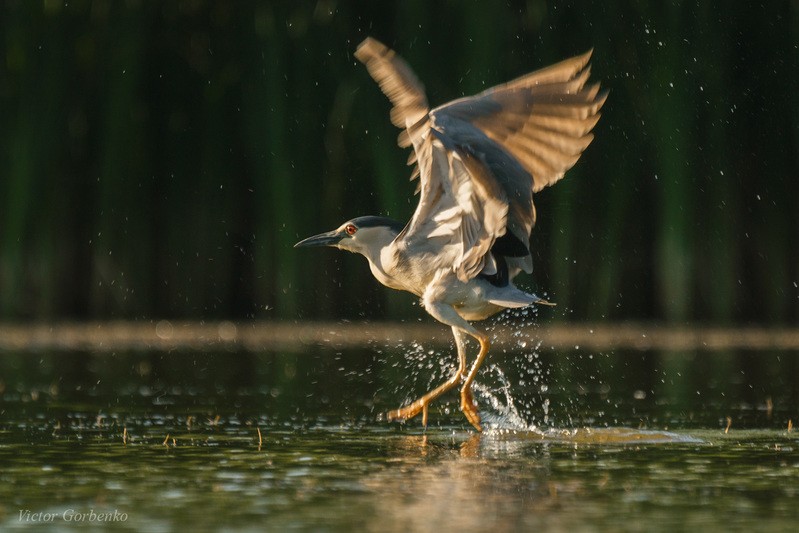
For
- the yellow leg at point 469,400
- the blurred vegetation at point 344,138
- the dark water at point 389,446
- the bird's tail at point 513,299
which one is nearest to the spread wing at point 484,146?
the bird's tail at point 513,299

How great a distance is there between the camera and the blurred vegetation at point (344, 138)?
11.2 meters

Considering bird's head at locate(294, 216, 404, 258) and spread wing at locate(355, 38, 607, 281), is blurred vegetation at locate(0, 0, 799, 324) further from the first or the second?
spread wing at locate(355, 38, 607, 281)

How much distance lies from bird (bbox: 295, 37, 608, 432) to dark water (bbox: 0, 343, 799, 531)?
637 mm

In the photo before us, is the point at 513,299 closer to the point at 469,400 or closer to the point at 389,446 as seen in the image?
the point at 469,400

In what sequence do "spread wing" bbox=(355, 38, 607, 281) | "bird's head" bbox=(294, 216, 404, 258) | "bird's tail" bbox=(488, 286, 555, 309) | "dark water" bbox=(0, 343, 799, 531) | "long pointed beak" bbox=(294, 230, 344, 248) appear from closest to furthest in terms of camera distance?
"dark water" bbox=(0, 343, 799, 531) < "spread wing" bbox=(355, 38, 607, 281) < "bird's tail" bbox=(488, 286, 555, 309) < "bird's head" bbox=(294, 216, 404, 258) < "long pointed beak" bbox=(294, 230, 344, 248)

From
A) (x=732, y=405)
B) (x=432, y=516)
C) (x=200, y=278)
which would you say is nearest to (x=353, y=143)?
(x=200, y=278)

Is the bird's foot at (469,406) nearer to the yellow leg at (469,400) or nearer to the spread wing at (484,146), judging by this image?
the yellow leg at (469,400)

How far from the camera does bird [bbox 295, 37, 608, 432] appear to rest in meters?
6.61

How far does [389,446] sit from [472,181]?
1250 millimetres

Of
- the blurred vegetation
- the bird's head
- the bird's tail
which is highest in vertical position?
the blurred vegetation

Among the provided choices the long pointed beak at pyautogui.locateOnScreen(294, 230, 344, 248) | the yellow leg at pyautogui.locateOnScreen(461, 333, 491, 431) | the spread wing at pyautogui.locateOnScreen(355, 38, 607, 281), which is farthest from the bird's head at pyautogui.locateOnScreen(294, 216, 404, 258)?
the yellow leg at pyautogui.locateOnScreen(461, 333, 491, 431)

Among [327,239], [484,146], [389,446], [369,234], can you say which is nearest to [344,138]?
[327,239]

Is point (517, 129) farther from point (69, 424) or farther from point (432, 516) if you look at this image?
point (432, 516)

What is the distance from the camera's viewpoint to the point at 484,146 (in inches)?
271
